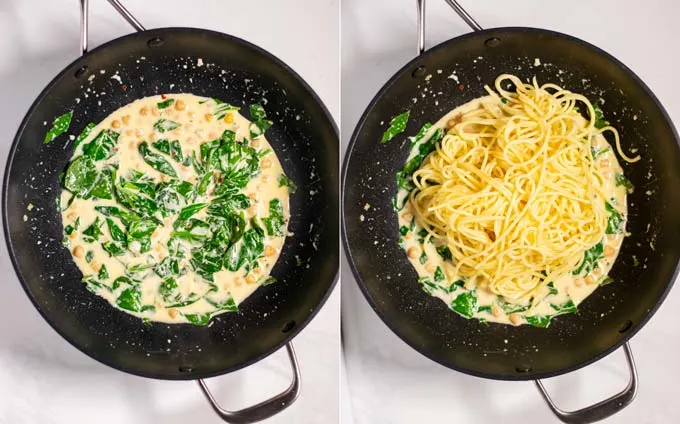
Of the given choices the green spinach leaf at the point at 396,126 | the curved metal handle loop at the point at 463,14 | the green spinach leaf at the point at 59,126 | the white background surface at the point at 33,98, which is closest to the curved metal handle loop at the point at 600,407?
the white background surface at the point at 33,98

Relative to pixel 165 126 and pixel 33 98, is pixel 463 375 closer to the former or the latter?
pixel 165 126

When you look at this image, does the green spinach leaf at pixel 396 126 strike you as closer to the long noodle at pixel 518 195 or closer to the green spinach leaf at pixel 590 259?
the long noodle at pixel 518 195

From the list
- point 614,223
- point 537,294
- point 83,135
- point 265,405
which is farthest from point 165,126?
point 614,223

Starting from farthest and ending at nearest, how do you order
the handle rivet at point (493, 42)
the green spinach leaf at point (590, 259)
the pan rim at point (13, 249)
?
the green spinach leaf at point (590, 259) < the handle rivet at point (493, 42) < the pan rim at point (13, 249)

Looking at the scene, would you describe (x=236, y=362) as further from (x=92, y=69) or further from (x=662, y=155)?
(x=662, y=155)

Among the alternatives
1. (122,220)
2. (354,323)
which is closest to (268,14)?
(122,220)

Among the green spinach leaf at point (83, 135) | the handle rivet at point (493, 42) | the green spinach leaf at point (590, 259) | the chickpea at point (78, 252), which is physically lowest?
the green spinach leaf at point (590, 259)

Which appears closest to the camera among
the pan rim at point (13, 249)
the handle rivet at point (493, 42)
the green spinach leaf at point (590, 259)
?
the pan rim at point (13, 249)
